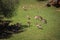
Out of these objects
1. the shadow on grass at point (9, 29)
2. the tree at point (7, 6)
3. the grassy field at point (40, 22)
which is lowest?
the grassy field at point (40, 22)

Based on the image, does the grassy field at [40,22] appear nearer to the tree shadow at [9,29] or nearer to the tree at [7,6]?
the tree shadow at [9,29]

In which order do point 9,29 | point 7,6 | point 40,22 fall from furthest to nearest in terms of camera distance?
point 40,22 < point 9,29 < point 7,6

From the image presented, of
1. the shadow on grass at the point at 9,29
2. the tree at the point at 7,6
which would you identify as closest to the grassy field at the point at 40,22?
the shadow on grass at the point at 9,29

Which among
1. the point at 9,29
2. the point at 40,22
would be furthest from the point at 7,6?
the point at 40,22

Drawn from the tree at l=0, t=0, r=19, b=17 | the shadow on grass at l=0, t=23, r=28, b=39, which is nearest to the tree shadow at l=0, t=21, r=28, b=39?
the shadow on grass at l=0, t=23, r=28, b=39

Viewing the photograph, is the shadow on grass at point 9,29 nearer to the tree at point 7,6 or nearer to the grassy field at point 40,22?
the grassy field at point 40,22

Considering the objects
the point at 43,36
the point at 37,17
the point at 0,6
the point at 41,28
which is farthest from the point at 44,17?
the point at 0,6

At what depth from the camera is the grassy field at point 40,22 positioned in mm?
11164

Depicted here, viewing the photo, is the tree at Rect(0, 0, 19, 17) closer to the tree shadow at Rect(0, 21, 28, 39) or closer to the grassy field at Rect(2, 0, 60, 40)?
the grassy field at Rect(2, 0, 60, 40)

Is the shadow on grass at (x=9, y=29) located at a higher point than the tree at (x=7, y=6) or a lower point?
lower

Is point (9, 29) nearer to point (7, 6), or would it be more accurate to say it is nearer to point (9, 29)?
point (9, 29)

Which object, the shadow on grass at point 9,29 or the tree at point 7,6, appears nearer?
the tree at point 7,6

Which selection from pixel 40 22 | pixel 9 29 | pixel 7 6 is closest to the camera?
pixel 7 6

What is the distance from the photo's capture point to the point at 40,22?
13.1 meters
